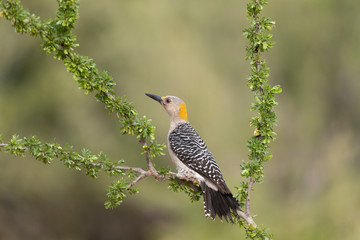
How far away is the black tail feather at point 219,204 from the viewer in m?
4.55

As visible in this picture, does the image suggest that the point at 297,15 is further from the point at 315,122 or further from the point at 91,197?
the point at 91,197

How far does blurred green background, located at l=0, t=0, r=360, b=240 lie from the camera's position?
1261 cm

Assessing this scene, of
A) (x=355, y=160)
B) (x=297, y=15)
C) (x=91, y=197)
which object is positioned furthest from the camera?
(x=297, y=15)

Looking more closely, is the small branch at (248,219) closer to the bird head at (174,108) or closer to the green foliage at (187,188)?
the green foliage at (187,188)

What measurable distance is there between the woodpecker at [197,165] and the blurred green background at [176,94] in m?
4.88

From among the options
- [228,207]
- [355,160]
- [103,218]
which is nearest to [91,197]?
[103,218]

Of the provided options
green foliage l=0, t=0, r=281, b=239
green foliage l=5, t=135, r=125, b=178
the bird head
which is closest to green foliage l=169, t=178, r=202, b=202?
green foliage l=0, t=0, r=281, b=239

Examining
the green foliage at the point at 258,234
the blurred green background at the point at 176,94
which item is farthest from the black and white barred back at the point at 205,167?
the blurred green background at the point at 176,94

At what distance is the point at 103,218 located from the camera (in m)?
15.2

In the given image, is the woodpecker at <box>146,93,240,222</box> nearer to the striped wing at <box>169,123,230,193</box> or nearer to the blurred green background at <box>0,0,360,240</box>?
the striped wing at <box>169,123,230,193</box>

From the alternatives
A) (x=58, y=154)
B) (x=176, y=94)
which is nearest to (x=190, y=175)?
(x=58, y=154)

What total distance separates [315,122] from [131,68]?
8.64m

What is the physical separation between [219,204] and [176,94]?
363 inches

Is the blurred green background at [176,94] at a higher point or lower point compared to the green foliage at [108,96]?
higher
